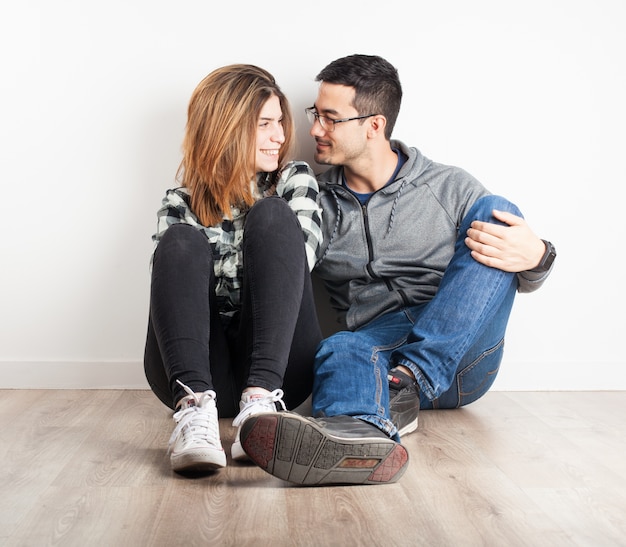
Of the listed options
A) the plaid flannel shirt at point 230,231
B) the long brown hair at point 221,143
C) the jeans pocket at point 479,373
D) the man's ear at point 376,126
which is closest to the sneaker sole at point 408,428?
the jeans pocket at point 479,373

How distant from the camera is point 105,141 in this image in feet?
8.38

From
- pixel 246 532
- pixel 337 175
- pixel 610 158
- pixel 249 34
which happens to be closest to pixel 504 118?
pixel 610 158

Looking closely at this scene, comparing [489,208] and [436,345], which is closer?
[436,345]

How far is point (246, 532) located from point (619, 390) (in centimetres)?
187

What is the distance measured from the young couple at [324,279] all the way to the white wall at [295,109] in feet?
0.81

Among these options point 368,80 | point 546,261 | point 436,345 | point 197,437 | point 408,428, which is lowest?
point 408,428

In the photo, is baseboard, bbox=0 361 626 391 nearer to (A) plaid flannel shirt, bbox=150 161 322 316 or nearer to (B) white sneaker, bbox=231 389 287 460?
(A) plaid flannel shirt, bbox=150 161 322 316

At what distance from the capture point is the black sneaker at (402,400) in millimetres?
1980

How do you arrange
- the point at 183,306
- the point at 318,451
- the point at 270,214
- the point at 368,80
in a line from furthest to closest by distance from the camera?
1. the point at 368,80
2. the point at 270,214
3. the point at 183,306
4. the point at 318,451

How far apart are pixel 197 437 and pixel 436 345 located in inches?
26.9

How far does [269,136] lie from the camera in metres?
2.21

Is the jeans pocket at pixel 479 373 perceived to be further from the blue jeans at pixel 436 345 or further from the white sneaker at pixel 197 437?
the white sneaker at pixel 197 437

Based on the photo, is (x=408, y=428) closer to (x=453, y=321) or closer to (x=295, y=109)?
(x=453, y=321)

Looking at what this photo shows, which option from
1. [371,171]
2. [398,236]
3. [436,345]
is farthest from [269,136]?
[436,345]
